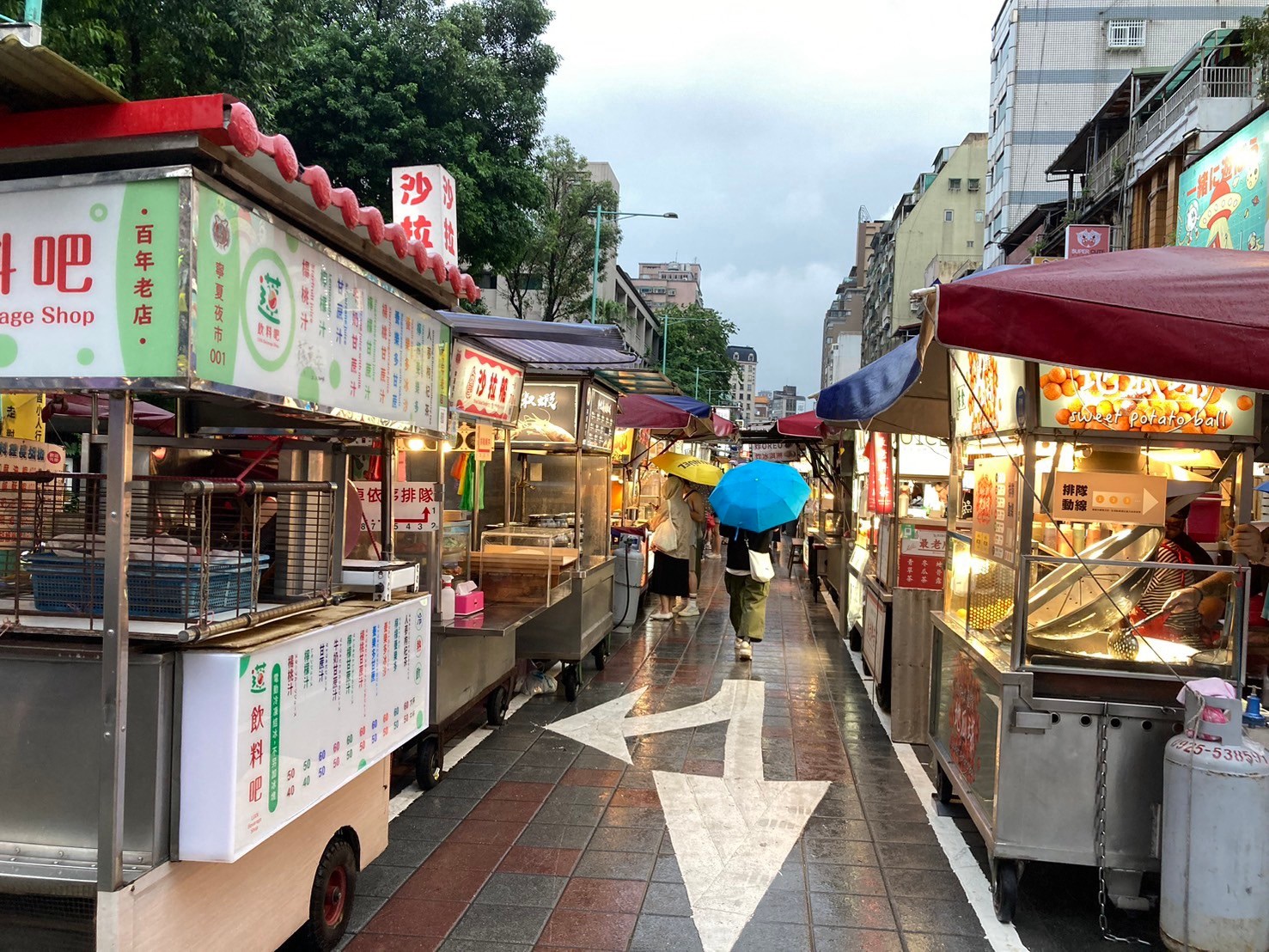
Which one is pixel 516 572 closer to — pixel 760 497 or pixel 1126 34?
pixel 760 497

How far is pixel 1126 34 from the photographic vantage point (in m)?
36.2

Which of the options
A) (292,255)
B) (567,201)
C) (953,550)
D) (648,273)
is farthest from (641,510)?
(648,273)

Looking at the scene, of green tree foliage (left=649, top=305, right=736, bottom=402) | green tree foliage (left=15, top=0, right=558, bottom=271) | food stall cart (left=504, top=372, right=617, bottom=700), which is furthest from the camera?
green tree foliage (left=649, top=305, right=736, bottom=402)

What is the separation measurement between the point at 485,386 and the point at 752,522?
13.6 feet

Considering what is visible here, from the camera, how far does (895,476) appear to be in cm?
853

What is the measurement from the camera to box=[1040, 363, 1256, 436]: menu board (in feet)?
13.5

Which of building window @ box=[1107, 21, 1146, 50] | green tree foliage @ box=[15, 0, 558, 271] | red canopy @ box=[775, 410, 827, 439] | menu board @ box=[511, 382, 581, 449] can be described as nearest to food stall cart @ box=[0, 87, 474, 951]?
menu board @ box=[511, 382, 581, 449]

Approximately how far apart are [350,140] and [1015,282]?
14859mm

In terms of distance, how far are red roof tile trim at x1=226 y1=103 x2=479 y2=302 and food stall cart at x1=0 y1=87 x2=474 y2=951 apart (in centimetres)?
1

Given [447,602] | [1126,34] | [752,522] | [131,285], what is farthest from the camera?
[1126,34]

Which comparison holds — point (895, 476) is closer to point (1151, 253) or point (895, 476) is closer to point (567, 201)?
point (1151, 253)

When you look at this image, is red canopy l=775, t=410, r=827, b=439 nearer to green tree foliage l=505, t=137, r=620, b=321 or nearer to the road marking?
the road marking

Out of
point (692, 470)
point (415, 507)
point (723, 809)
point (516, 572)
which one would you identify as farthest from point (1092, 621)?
point (692, 470)

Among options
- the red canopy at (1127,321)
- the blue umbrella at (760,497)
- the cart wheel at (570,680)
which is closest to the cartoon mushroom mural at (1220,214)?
the blue umbrella at (760,497)
